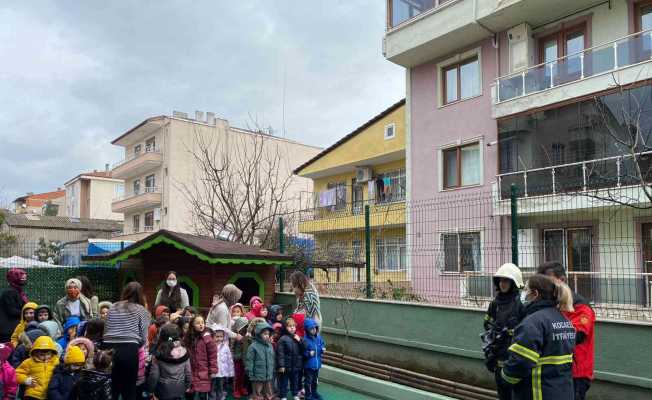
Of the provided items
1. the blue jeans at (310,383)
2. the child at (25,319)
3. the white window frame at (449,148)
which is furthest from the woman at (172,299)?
the white window frame at (449,148)

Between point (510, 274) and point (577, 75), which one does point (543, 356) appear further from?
point (577, 75)

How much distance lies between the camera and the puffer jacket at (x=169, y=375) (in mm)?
6238

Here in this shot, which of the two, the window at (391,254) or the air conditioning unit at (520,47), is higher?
the air conditioning unit at (520,47)

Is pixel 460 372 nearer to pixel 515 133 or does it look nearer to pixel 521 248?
pixel 521 248

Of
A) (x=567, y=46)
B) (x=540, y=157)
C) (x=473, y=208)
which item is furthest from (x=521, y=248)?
(x=567, y=46)

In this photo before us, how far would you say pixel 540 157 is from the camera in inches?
621

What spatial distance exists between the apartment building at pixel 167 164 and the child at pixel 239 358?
2777cm

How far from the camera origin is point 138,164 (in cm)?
3994

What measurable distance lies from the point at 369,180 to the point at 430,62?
718cm

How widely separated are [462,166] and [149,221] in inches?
1159

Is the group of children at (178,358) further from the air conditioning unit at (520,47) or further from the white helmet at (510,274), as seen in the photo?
the air conditioning unit at (520,47)

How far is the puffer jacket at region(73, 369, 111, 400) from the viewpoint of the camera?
564 cm

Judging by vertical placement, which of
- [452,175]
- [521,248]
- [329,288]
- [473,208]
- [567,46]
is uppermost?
[567,46]

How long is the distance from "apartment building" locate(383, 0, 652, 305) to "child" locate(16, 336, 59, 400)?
549cm
